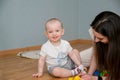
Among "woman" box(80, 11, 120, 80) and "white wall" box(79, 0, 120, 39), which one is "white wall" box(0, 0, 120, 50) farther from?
"woman" box(80, 11, 120, 80)

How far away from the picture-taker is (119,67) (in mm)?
A: 1178

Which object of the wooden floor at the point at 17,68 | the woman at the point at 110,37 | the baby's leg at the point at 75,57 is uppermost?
the woman at the point at 110,37

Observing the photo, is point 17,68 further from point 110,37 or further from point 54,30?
point 110,37

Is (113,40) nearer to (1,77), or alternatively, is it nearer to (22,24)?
(1,77)

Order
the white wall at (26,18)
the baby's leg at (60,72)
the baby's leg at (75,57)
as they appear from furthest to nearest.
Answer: the white wall at (26,18) → the baby's leg at (75,57) → the baby's leg at (60,72)

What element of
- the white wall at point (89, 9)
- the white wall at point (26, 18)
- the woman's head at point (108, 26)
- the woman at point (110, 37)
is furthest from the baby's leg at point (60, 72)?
the white wall at point (89, 9)

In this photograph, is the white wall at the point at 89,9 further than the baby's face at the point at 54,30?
Yes

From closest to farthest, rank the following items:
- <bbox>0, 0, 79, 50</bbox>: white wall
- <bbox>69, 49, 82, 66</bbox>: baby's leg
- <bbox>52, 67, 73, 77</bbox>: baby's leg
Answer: <bbox>52, 67, 73, 77</bbox>: baby's leg < <bbox>69, 49, 82, 66</bbox>: baby's leg < <bbox>0, 0, 79, 50</bbox>: white wall

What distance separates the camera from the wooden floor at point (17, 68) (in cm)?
161

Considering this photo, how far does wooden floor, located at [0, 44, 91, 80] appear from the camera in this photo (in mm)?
1612

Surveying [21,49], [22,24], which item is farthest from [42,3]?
[21,49]

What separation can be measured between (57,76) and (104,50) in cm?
46

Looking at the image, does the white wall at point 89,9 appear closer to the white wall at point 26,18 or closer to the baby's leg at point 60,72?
the white wall at point 26,18

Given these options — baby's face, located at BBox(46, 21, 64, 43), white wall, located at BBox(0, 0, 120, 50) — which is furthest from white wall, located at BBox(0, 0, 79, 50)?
baby's face, located at BBox(46, 21, 64, 43)
